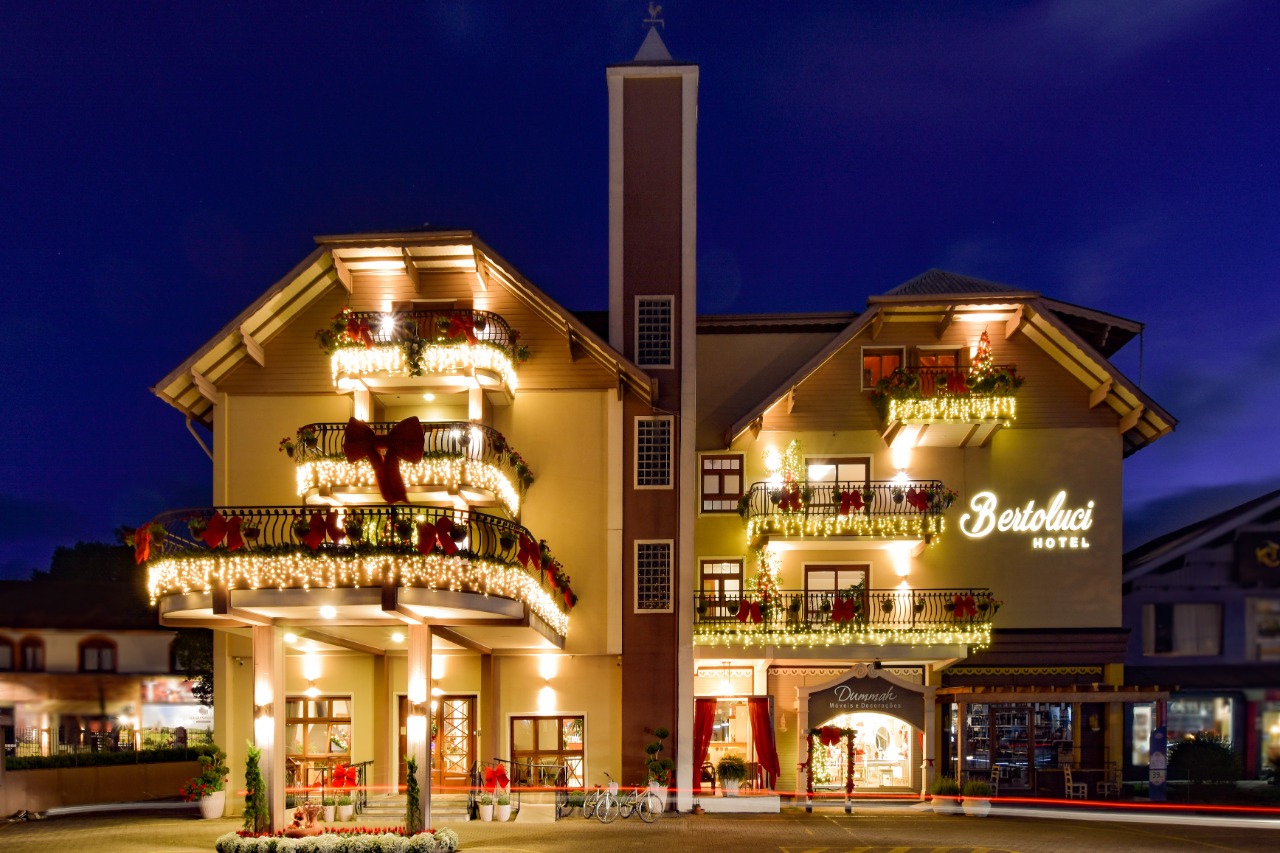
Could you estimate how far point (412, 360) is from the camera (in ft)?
96.6

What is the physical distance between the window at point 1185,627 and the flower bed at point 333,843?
72.6 ft

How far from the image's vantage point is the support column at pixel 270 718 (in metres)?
23.1

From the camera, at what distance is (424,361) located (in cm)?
2953

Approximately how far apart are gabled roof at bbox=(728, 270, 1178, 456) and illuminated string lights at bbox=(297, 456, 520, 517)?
7170 mm

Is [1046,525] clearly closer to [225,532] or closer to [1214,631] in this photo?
[1214,631]

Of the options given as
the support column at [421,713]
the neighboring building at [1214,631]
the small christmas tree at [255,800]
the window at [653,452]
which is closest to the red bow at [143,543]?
the small christmas tree at [255,800]

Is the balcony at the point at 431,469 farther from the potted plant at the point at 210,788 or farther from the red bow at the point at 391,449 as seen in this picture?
the potted plant at the point at 210,788

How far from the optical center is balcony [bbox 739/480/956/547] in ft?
106

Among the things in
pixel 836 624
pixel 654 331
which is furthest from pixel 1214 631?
pixel 654 331

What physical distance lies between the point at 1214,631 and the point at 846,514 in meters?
11.3

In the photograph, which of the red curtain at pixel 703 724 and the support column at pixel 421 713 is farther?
the red curtain at pixel 703 724

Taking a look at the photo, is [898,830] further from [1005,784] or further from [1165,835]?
[1005,784]

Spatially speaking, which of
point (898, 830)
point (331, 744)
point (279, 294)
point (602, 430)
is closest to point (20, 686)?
point (331, 744)

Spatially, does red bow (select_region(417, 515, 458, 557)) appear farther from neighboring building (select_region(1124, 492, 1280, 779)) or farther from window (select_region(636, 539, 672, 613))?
neighboring building (select_region(1124, 492, 1280, 779))
